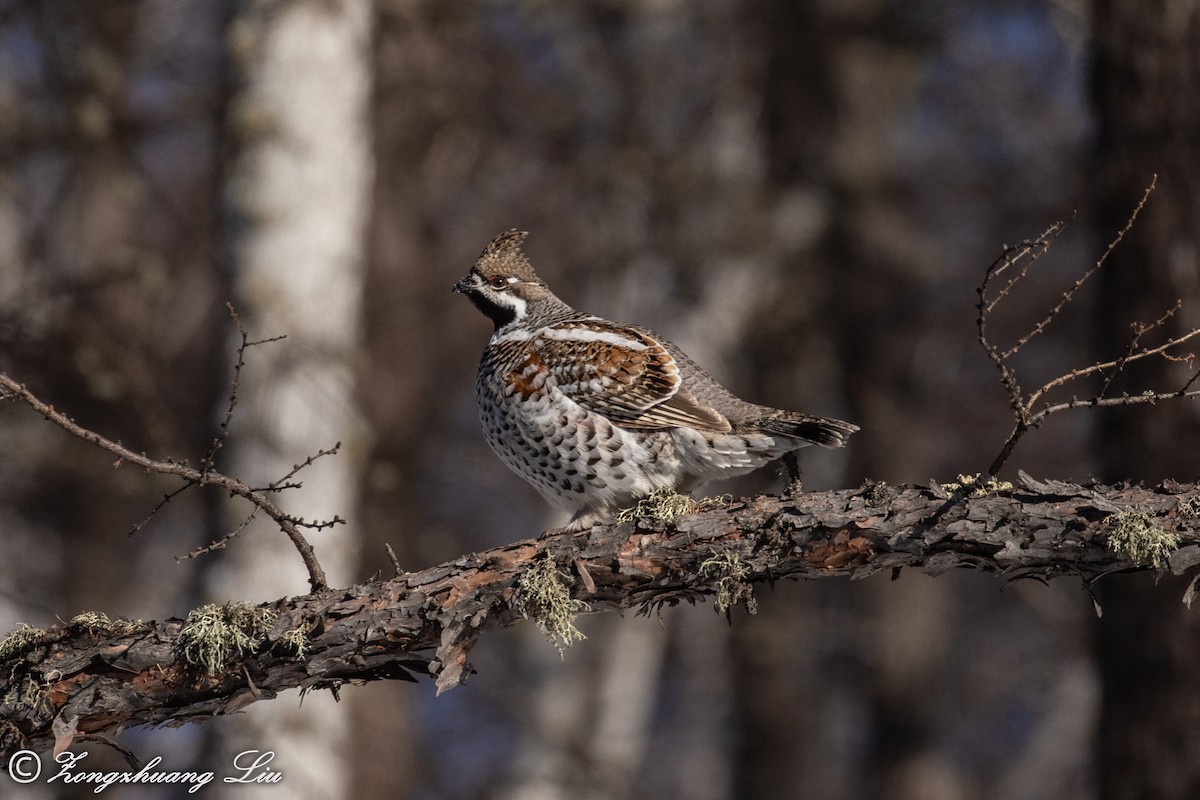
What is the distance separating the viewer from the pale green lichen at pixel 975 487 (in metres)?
3.84

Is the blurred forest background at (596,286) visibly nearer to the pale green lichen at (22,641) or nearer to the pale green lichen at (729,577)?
the pale green lichen at (22,641)

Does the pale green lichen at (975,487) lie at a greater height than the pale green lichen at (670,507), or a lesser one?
lesser

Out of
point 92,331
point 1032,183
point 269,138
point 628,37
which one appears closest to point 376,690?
point 92,331

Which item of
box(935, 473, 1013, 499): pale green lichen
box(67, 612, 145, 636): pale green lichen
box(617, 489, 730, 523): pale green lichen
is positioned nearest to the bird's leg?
box(617, 489, 730, 523): pale green lichen

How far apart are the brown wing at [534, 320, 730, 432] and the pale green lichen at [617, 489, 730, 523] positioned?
0.42m

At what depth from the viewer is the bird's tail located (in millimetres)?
4840

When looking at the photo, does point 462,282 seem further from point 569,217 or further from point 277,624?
point 569,217

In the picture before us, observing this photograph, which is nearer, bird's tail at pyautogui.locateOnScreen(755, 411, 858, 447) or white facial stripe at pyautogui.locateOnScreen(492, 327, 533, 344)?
bird's tail at pyautogui.locateOnScreen(755, 411, 858, 447)

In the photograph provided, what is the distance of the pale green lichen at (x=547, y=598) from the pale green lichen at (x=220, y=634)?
0.80 meters

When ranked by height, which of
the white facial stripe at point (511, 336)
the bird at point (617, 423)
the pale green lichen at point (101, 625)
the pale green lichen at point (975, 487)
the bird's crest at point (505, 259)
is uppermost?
the bird's crest at point (505, 259)

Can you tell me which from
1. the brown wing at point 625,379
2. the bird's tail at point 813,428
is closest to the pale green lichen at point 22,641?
the brown wing at point 625,379

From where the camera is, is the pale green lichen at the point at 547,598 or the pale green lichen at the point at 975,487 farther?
the pale green lichen at the point at 547,598

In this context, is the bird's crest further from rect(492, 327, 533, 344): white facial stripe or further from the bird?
the bird

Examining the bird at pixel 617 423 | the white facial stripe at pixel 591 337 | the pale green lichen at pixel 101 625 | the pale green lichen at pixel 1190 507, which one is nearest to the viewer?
the pale green lichen at pixel 1190 507
